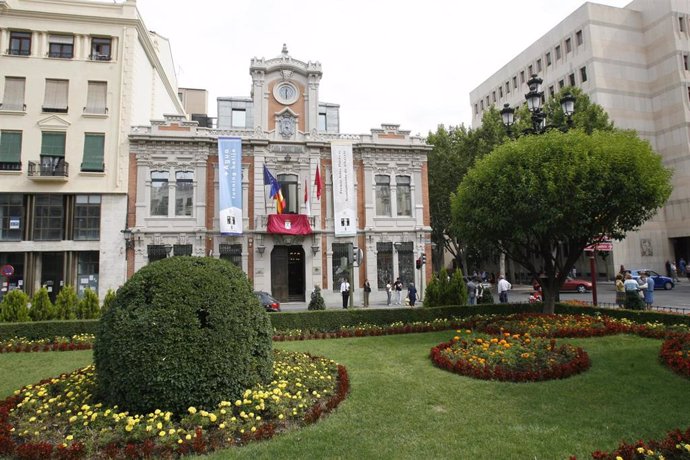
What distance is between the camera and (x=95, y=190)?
25.3m

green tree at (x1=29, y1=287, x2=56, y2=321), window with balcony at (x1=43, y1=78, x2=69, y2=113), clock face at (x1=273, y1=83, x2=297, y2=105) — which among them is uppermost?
clock face at (x1=273, y1=83, x2=297, y2=105)

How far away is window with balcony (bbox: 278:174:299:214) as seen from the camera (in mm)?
27922

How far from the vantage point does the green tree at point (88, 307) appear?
52.9 ft

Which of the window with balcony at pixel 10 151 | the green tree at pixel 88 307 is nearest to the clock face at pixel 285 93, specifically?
the window with balcony at pixel 10 151

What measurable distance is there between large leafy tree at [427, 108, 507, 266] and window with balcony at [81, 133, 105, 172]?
22235 mm

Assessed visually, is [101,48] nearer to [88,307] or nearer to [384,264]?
[88,307]

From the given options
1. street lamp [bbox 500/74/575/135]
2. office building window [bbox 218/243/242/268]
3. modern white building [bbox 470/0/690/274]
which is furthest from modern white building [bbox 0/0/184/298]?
modern white building [bbox 470/0/690/274]

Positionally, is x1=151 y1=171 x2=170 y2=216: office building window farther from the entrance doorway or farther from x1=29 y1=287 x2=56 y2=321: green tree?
x1=29 y1=287 x2=56 y2=321: green tree

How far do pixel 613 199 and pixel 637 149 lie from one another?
5.98 ft

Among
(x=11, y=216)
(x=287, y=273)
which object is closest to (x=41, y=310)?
(x=11, y=216)

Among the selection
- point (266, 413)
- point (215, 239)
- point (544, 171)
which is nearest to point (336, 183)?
point (215, 239)

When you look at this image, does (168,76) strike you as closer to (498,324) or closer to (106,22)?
(106,22)

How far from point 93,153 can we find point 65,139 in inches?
68.9

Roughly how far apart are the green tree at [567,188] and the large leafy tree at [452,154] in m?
17.9
